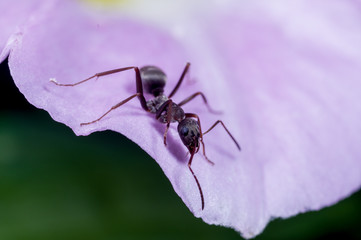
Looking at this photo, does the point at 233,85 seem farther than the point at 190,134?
Yes

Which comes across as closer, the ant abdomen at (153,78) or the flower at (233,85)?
the flower at (233,85)

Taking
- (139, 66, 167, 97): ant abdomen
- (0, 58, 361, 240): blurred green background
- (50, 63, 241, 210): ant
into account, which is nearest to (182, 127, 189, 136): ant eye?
(50, 63, 241, 210): ant

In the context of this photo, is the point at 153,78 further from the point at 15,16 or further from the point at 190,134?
the point at 15,16

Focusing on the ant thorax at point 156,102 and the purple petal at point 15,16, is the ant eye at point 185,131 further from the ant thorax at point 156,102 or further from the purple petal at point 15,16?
the purple petal at point 15,16

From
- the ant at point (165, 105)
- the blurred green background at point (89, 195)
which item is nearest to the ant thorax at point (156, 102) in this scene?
the ant at point (165, 105)

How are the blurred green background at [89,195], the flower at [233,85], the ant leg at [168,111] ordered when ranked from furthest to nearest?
1. the blurred green background at [89,195]
2. the ant leg at [168,111]
3. the flower at [233,85]

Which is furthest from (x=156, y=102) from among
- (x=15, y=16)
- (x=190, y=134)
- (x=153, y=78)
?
(x=15, y=16)
